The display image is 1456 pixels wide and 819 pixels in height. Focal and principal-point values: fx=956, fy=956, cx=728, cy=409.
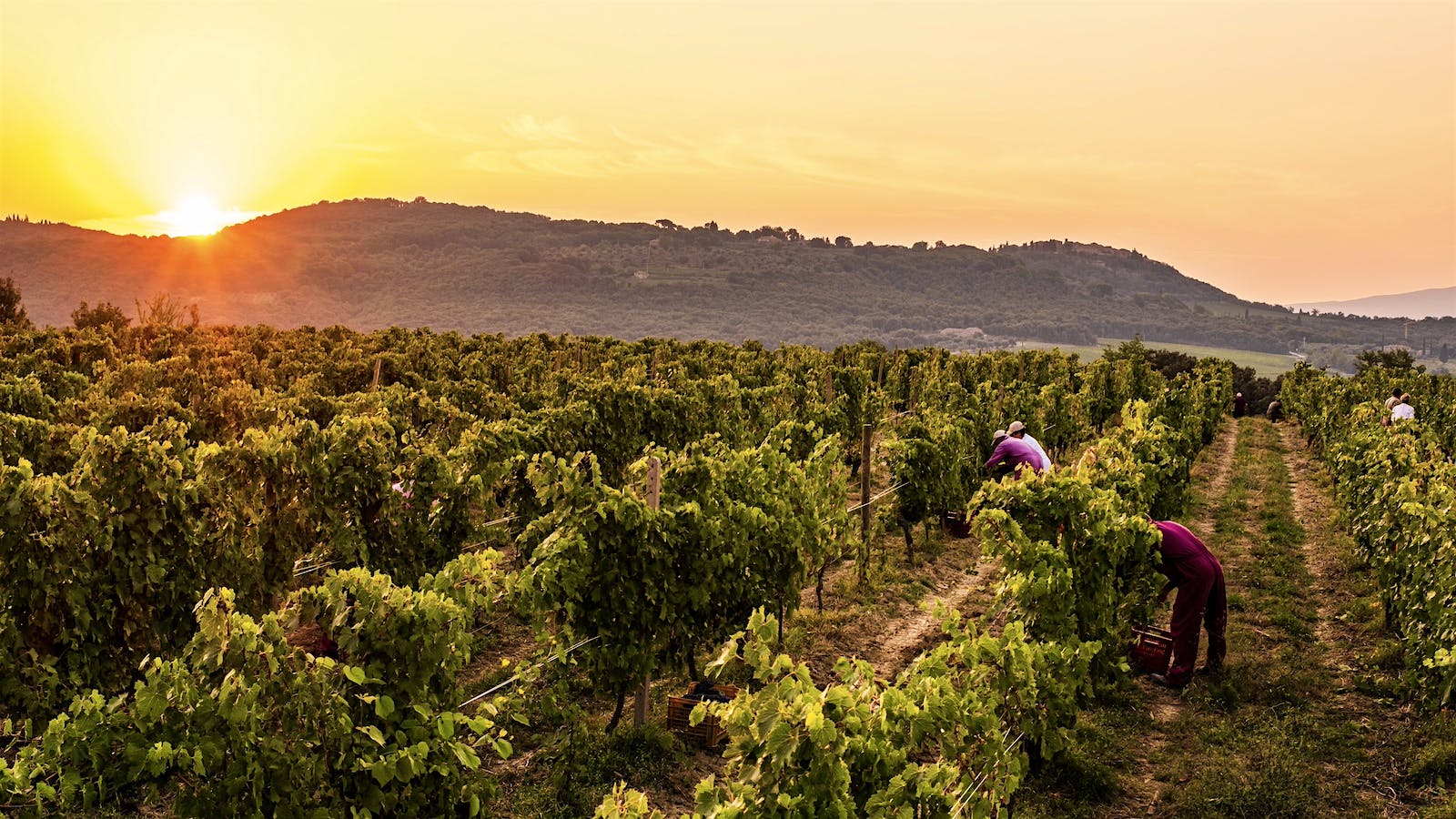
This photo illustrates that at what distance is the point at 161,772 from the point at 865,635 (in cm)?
746

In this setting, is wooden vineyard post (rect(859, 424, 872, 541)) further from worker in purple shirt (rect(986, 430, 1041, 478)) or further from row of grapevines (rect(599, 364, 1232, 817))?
row of grapevines (rect(599, 364, 1232, 817))

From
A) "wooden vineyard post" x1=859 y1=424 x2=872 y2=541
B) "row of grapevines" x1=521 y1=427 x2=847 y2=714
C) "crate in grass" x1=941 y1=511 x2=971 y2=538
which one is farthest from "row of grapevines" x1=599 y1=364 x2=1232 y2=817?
"crate in grass" x1=941 y1=511 x2=971 y2=538

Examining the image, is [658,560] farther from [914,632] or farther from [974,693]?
[914,632]

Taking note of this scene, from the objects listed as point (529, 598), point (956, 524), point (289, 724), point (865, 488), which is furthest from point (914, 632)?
point (289, 724)

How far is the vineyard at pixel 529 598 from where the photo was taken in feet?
14.3

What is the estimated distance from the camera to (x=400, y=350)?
28.2 meters

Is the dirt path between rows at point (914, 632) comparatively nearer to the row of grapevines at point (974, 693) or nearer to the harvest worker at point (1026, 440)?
the row of grapevines at point (974, 693)

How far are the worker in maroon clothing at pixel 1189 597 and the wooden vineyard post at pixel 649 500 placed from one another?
4417 mm

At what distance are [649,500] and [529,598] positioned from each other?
137 centimetres

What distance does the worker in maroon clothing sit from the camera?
8633 mm

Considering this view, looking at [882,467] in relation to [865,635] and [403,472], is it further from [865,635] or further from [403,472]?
[403,472]

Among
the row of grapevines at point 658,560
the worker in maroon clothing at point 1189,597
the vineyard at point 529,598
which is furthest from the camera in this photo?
the worker in maroon clothing at point 1189,597

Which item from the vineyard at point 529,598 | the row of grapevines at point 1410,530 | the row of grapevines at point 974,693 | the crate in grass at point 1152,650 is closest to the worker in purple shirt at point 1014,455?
the vineyard at point 529,598

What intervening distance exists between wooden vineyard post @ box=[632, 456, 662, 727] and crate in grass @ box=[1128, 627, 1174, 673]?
4.85 m
